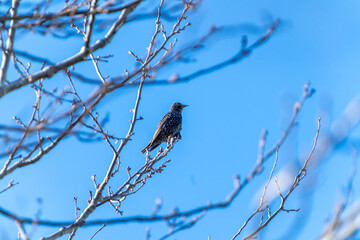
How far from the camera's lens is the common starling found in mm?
10112

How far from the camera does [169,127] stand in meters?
10.6

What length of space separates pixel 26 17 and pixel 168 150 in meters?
3.15

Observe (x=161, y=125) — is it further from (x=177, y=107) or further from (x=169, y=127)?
(x=177, y=107)

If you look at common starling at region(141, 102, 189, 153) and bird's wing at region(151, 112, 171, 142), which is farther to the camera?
bird's wing at region(151, 112, 171, 142)

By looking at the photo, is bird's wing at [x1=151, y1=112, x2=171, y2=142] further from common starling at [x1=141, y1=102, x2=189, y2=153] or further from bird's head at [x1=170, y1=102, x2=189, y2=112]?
bird's head at [x1=170, y1=102, x2=189, y2=112]

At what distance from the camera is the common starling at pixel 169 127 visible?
1011 centimetres

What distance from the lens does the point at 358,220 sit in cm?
198

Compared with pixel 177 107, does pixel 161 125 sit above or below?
below

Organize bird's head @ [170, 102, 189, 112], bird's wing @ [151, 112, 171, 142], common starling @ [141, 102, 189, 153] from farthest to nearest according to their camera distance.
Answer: bird's head @ [170, 102, 189, 112] < bird's wing @ [151, 112, 171, 142] < common starling @ [141, 102, 189, 153]

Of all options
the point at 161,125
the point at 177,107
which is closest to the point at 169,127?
the point at 161,125

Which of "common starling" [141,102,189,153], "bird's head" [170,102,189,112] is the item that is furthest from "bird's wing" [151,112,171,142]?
"bird's head" [170,102,189,112]

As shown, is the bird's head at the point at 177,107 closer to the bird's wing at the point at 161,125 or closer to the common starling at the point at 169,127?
the common starling at the point at 169,127

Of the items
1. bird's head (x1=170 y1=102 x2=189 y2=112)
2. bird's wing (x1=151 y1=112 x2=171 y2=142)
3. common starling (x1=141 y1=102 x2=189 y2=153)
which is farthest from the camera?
bird's head (x1=170 y1=102 x2=189 y2=112)

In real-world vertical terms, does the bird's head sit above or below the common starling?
above
